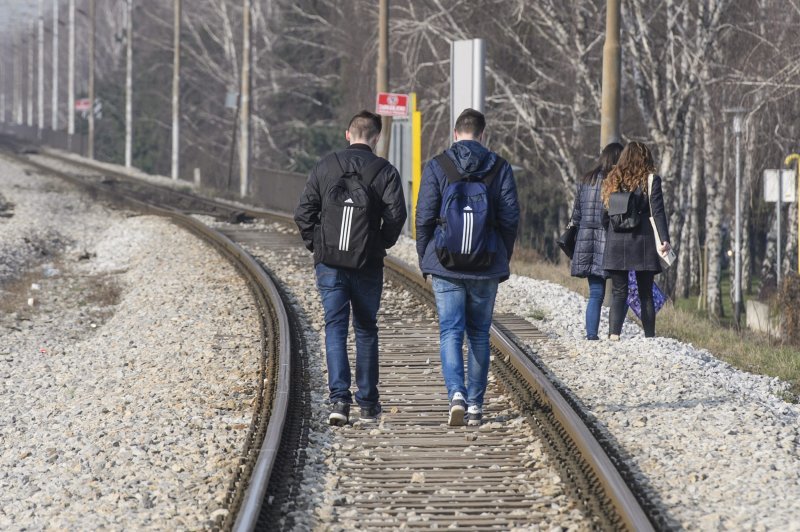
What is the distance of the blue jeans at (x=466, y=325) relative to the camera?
8.19 metres

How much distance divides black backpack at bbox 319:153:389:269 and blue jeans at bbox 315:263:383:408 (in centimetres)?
17

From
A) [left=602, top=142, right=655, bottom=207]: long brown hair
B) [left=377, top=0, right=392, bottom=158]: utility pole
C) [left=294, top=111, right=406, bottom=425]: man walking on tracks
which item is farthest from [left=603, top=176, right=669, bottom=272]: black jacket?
[left=377, top=0, right=392, bottom=158]: utility pole

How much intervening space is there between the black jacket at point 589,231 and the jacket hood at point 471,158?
10.2 ft

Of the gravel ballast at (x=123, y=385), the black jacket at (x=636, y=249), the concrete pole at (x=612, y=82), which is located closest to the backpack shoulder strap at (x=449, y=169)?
the gravel ballast at (x=123, y=385)

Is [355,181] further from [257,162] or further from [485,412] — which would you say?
[257,162]

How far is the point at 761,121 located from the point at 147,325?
49.0ft

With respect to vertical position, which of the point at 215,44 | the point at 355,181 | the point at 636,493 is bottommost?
the point at 636,493

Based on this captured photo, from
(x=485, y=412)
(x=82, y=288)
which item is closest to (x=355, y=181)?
(x=485, y=412)

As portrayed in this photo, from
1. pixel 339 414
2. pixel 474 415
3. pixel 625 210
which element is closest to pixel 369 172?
pixel 339 414

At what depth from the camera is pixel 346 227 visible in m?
8.12

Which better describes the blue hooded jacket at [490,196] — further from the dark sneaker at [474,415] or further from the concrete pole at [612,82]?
the concrete pole at [612,82]

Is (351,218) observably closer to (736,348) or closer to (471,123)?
(471,123)

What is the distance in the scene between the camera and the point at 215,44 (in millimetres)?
63594

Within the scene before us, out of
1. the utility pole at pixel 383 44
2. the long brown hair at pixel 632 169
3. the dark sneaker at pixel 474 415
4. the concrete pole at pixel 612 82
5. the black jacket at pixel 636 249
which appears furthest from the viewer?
the utility pole at pixel 383 44
